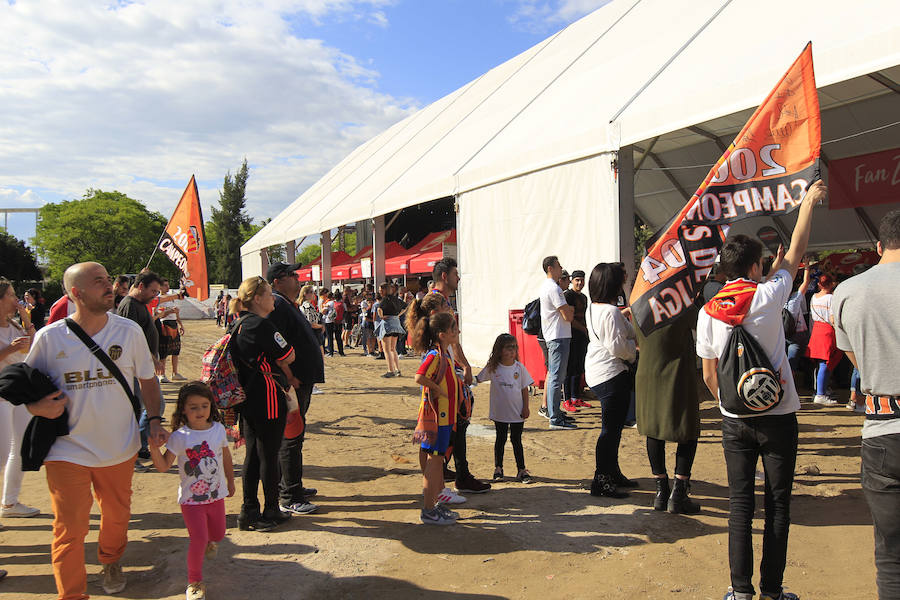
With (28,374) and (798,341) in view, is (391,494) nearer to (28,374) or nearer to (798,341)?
(28,374)

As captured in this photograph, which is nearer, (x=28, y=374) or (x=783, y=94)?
(x=28, y=374)

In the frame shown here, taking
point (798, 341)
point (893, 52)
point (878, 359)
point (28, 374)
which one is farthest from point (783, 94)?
point (798, 341)

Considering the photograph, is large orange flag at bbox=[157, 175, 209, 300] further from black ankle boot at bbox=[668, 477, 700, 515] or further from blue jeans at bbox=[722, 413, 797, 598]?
blue jeans at bbox=[722, 413, 797, 598]

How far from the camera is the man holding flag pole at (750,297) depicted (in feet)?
9.96

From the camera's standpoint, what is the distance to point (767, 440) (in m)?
3.03

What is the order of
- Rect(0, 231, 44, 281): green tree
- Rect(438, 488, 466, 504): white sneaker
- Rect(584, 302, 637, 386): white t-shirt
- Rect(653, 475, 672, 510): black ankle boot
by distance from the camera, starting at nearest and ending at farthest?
1. Rect(653, 475, 672, 510): black ankle boot
2. Rect(438, 488, 466, 504): white sneaker
3. Rect(584, 302, 637, 386): white t-shirt
4. Rect(0, 231, 44, 281): green tree

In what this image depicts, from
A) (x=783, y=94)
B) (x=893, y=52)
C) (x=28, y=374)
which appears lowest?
(x=28, y=374)

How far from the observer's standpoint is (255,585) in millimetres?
3553

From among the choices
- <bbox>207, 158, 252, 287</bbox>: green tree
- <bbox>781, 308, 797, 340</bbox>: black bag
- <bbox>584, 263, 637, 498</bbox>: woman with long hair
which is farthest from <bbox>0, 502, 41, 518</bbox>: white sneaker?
<bbox>207, 158, 252, 287</bbox>: green tree

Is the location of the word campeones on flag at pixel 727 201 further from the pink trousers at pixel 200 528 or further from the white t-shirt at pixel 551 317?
the white t-shirt at pixel 551 317

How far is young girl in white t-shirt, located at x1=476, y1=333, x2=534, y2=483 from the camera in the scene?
5270 millimetres

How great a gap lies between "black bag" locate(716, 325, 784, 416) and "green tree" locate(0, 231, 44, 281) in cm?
4834

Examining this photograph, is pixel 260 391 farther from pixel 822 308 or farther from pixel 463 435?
pixel 822 308

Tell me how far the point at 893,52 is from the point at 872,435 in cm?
451
